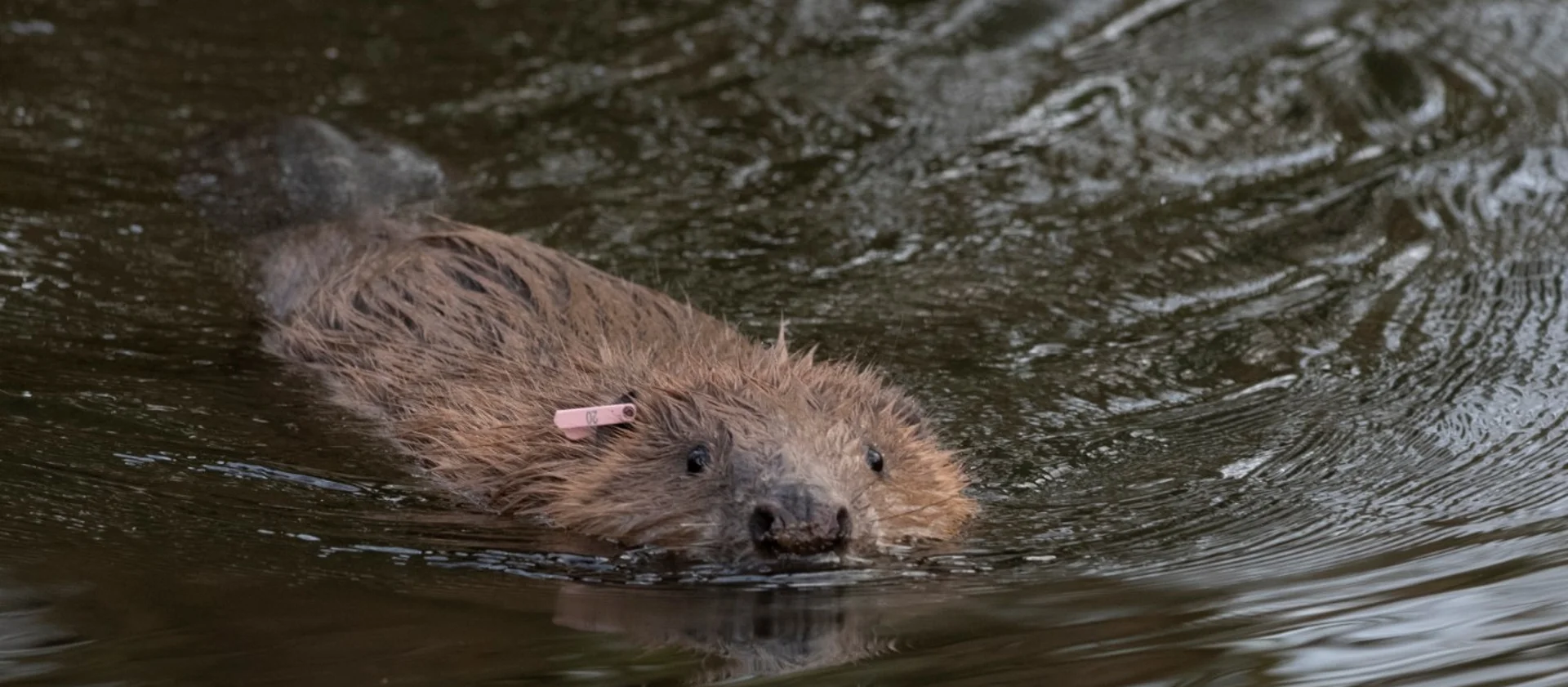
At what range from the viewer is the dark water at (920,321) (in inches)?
145

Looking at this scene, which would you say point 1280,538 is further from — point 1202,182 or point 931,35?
point 931,35

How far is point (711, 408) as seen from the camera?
14.6ft

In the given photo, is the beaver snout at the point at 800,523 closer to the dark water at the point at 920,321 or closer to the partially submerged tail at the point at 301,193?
Result: the dark water at the point at 920,321

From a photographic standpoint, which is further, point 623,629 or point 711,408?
point 711,408

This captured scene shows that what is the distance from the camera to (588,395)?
188 inches

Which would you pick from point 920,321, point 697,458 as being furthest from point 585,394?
point 920,321

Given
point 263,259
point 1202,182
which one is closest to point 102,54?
point 263,259

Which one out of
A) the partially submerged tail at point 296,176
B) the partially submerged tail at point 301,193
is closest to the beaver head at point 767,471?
the partially submerged tail at point 301,193

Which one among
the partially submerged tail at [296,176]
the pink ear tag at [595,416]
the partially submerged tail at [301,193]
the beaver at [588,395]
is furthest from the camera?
the partially submerged tail at [296,176]

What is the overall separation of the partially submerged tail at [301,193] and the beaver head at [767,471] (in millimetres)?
1548

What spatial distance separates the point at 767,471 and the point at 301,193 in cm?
271

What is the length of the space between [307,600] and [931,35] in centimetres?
524

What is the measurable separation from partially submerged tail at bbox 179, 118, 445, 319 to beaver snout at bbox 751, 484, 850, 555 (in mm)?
2100

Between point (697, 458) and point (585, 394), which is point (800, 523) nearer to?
point (697, 458)
